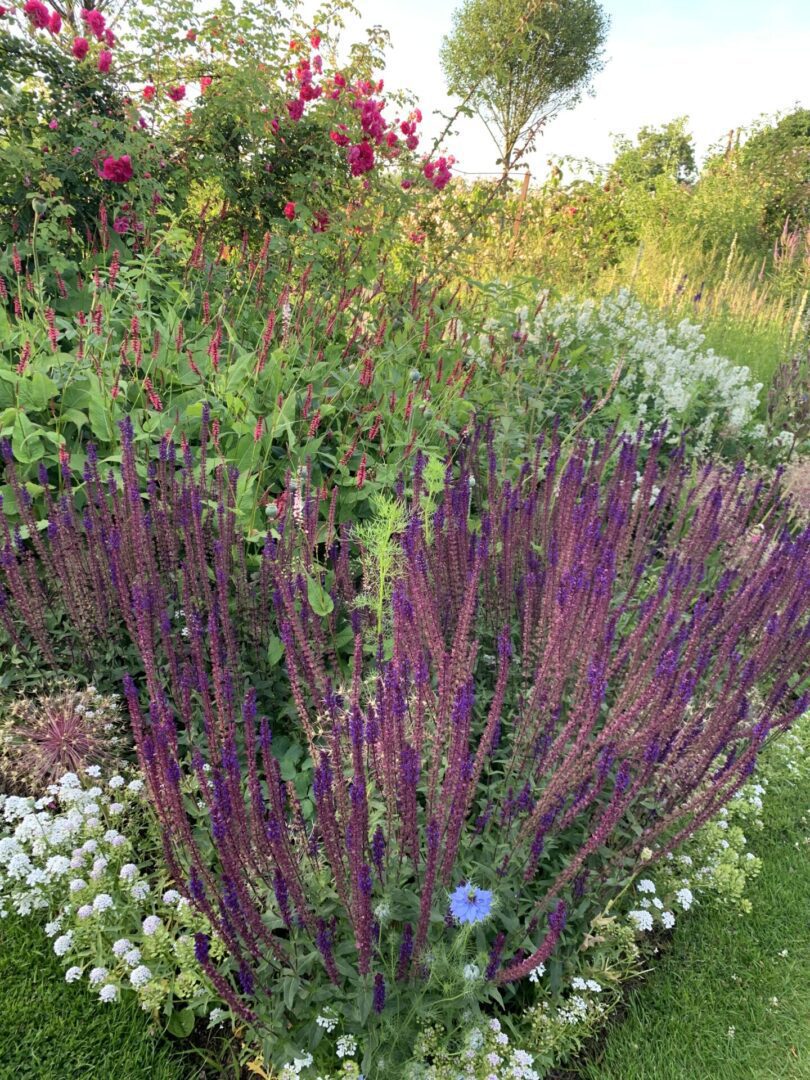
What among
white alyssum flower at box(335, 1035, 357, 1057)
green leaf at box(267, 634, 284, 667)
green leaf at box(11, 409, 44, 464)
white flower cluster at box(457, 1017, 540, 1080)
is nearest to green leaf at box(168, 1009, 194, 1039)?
white alyssum flower at box(335, 1035, 357, 1057)

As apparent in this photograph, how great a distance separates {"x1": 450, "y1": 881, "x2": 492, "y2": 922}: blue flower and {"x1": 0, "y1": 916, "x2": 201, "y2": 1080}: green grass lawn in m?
0.83

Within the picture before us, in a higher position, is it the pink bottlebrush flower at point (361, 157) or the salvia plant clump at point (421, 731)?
the pink bottlebrush flower at point (361, 157)

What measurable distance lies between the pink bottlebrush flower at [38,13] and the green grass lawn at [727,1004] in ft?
16.3

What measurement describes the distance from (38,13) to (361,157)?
5.82 feet

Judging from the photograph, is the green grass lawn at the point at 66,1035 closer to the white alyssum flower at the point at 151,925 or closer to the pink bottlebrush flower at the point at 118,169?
the white alyssum flower at the point at 151,925

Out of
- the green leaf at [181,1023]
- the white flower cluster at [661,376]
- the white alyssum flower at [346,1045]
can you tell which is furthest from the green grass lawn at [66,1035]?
the white flower cluster at [661,376]

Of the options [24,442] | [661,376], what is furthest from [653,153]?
[24,442]

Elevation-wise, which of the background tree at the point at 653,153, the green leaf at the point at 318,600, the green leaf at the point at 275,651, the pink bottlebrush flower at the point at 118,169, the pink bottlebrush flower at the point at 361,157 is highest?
the background tree at the point at 653,153

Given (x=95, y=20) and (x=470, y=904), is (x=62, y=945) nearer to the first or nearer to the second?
(x=470, y=904)

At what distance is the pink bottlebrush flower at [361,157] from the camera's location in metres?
4.11

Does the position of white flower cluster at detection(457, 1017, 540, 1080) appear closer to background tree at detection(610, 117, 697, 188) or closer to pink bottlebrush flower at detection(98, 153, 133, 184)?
pink bottlebrush flower at detection(98, 153, 133, 184)

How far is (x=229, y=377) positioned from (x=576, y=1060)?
263 cm

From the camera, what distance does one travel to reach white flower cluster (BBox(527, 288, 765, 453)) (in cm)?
475

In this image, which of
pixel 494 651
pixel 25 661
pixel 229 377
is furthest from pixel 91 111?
pixel 494 651
